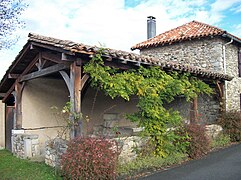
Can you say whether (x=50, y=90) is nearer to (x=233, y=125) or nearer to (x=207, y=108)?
(x=207, y=108)

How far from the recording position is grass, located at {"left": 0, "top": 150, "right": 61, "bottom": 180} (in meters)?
5.86

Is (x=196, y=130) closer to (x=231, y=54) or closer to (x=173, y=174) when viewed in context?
(x=173, y=174)

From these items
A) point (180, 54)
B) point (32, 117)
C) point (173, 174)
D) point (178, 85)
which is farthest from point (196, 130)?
point (180, 54)

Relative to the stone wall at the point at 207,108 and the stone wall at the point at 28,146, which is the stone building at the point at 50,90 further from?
the stone wall at the point at 207,108

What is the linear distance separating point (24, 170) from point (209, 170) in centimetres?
492

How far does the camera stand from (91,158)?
16.6 feet

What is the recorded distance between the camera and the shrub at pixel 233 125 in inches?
408

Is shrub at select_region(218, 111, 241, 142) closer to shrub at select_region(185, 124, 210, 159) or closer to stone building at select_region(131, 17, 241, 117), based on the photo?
stone building at select_region(131, 17, 241, 117)

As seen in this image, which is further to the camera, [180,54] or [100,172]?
[180,54]

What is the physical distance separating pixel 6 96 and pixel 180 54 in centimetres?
945

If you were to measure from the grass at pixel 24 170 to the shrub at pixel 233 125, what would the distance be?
25.0ft

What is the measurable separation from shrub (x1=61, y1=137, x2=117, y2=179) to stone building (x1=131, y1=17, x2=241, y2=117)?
26.7 ft

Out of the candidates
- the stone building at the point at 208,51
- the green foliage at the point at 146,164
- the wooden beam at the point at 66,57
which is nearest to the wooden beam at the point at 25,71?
the wooden beam at the point at 66,57

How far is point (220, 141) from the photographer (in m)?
9.65
